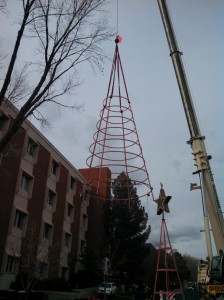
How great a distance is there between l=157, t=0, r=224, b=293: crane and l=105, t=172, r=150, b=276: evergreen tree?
27772 mm

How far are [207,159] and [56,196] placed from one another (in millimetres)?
26265

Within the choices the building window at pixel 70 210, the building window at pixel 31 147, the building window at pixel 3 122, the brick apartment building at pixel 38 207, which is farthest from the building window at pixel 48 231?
the building window at pixel 3 122

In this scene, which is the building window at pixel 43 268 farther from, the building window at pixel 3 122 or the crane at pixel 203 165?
the crane at pixel 203 165

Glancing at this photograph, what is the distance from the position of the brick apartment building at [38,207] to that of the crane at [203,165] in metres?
9.78

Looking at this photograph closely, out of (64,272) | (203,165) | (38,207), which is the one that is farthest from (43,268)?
(203,165)

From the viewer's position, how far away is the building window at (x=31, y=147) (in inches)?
1320

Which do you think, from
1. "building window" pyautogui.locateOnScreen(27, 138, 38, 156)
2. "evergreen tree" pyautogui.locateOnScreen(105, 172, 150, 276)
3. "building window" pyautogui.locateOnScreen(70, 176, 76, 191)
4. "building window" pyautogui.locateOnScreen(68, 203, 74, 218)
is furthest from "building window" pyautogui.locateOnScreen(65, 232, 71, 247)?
"building window" pyautogui.locateOnScreen(27, 138, 38, 156)

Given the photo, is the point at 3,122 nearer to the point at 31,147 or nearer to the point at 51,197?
the point at 31,147

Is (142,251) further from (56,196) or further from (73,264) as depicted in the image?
(56,196)

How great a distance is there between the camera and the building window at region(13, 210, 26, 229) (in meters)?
29.9

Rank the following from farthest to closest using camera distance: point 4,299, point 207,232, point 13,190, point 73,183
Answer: point 73,183
point 13,190
point 4,299
point 207,232

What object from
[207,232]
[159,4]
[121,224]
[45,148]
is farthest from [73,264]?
[159,4]

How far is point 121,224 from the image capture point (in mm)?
45906

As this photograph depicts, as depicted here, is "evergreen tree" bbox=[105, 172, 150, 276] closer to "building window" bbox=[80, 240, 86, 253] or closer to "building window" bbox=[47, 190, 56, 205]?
"building window" bbox=[80, 240, 86, 253]
